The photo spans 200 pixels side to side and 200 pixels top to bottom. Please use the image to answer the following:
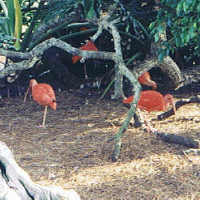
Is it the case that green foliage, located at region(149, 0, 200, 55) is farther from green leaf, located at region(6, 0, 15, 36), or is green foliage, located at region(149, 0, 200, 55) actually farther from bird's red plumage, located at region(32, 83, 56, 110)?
green leaf, located at region(6, 0, 15, 36)

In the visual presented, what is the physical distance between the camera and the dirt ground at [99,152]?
145 inches

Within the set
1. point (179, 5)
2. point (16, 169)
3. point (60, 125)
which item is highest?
point (179, 5)

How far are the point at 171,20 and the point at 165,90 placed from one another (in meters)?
2.39

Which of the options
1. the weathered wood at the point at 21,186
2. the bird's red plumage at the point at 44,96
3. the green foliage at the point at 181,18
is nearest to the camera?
the weathered wood at the point at 21,186

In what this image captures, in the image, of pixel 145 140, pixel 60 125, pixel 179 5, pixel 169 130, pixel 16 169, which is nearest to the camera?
pixel 16 169

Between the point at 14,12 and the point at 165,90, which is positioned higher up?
the point at 14,12

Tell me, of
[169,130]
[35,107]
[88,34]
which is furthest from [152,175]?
[88,34]

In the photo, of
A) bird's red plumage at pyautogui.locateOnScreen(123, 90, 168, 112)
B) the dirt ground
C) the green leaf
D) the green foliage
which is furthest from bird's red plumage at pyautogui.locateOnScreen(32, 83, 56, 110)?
the green foliage

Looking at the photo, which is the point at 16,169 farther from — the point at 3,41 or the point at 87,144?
the point at 3,41

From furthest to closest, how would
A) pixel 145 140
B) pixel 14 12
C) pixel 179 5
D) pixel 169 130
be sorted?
pixel 14 12 < pixel 169 130 < pixel 145 140 < pixel 179 5

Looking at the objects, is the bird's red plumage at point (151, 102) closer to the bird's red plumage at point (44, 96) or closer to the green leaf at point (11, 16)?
the bird's red plumage at point (44, 96)

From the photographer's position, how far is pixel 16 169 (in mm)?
2779

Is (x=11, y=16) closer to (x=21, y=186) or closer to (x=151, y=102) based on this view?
(x=151, y=102)

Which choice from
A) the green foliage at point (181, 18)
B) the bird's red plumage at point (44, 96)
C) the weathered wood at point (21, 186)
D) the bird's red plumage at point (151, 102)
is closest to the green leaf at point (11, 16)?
the bird's red plumage at point (44, 96)
